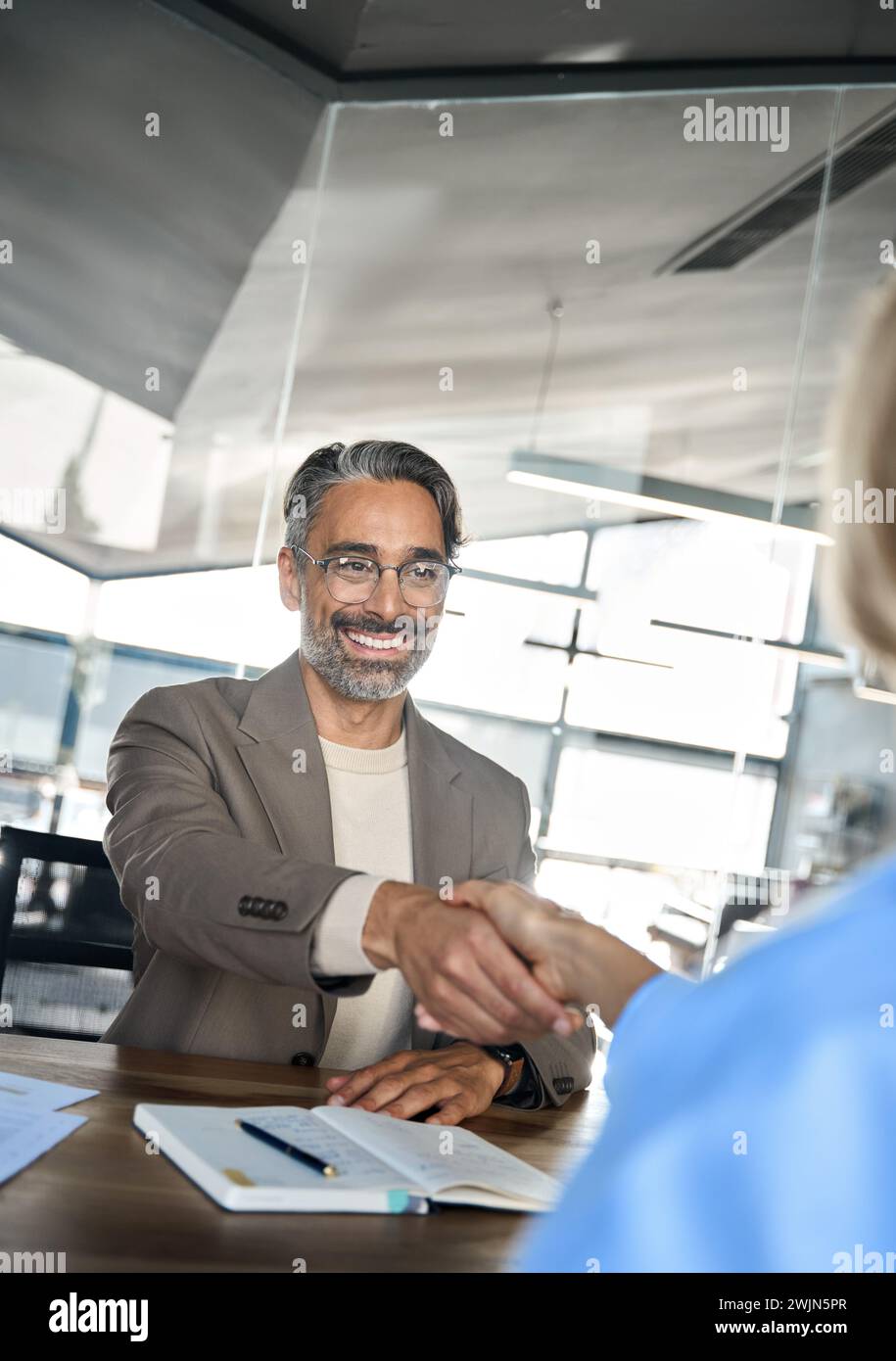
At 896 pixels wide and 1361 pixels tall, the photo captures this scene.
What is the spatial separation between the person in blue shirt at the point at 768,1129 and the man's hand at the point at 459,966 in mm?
951

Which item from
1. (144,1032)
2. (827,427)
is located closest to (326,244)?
(144,1032)

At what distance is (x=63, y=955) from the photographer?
215 centimetres

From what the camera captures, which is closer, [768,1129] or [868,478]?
[768,1129]

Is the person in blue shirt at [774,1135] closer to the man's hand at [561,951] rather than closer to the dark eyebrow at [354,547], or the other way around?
the man's hand at [561,951]

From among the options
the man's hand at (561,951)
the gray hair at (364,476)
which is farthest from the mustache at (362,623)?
the man's hand at (561,951)

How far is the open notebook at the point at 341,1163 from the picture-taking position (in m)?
1.06

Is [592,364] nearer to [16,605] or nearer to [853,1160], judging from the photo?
[16,605]

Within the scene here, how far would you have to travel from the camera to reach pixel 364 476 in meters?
2.31

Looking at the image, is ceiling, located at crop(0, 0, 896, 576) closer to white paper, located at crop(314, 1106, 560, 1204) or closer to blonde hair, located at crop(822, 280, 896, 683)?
white paper, located at crop(314, 1106, 560, 1204)

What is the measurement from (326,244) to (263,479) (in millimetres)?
984

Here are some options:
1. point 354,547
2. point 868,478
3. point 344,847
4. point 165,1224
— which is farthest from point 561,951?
point 354,547

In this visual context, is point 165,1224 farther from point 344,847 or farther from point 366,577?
point 366,577

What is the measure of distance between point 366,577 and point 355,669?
0.20 metres

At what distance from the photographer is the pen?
112 cm
